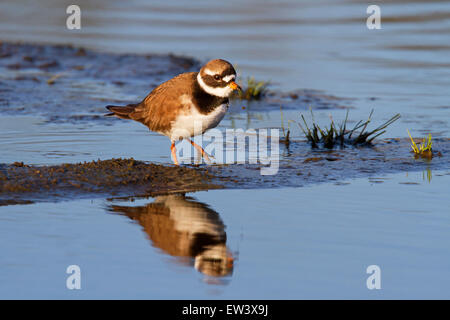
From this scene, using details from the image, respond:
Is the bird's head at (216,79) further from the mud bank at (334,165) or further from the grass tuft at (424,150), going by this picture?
the grass tuft at (424,150)

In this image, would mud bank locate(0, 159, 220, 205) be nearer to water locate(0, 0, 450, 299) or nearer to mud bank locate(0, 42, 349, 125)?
water locate(0, 0, 450, 299)

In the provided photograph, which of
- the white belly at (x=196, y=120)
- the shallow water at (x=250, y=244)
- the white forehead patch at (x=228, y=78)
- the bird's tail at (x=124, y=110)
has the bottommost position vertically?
the shallow water at (x=250, y=244)

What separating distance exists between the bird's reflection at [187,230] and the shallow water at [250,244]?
0.05 ft

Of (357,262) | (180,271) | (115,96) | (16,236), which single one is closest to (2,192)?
(16,236)

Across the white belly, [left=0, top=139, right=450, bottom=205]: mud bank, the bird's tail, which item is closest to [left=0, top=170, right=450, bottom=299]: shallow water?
[left=0, top=139, right=450, bottom=205]: mud bank

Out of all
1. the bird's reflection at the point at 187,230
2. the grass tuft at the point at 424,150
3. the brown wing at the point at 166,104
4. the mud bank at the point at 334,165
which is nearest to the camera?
the bird's reflection at the point at 187,230

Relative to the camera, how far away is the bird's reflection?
5.00 metres

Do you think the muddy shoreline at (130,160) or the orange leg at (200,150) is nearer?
the muddy shoreline at (130,160)

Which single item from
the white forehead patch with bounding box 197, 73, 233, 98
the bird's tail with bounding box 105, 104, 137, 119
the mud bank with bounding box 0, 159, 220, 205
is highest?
the white forehead patch with bounding box 197, 73, 233, 98

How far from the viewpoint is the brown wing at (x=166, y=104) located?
292 inches

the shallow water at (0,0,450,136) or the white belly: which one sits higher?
the shallow water at (0,0,450,136)

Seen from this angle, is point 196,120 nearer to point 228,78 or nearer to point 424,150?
point 228,78

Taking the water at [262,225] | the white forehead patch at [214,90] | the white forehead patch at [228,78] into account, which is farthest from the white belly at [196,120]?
the water at [262,225]

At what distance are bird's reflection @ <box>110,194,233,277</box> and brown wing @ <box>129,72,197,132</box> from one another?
1.17 meters
